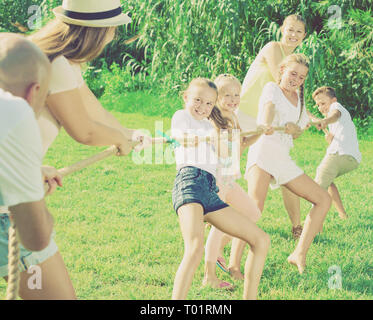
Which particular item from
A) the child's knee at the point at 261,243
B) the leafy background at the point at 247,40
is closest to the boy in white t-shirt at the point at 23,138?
the child's knee at the point at 261,243

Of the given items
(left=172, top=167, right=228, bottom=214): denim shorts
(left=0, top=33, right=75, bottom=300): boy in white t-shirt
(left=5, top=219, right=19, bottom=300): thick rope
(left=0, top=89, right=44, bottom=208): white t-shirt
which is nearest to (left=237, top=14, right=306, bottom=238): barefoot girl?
(left=172, top=167, right=228, bottom=214): denim shorts

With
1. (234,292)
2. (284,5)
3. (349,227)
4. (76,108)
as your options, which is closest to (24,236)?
(76,108)

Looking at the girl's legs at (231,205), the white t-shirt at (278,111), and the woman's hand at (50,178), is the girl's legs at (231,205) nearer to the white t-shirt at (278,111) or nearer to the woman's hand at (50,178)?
the white t-shirt at (278,111)

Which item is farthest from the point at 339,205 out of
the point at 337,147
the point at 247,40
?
the point at 247,40

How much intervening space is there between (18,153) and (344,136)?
473 centimetres

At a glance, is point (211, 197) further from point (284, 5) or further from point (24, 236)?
point (284, 5)

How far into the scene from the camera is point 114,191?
7.06 meters

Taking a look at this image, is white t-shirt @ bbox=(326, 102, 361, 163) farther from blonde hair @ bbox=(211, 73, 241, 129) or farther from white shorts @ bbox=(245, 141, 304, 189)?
blonde hair @ bbox=(211, 73, 241, 129)

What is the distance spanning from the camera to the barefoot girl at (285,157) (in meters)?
4.22

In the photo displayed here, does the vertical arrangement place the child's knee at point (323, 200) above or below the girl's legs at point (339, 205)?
above

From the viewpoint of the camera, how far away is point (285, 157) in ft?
14.1

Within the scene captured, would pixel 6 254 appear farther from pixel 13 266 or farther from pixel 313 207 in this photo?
pixel 313 207

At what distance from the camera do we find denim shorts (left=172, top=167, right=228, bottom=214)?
320cm

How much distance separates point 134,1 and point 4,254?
11.8 metres
